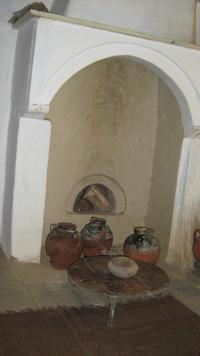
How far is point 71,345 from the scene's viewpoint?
2.88 m

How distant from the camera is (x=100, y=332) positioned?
3.10m

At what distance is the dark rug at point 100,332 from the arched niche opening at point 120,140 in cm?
154

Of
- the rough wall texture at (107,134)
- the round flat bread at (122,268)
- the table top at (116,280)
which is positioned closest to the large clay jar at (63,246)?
the table top at (116,280)

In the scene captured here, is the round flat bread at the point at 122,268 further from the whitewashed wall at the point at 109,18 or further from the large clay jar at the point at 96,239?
the whitewashed wall at the point at 109,18

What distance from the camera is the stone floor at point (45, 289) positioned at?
347 centimetres

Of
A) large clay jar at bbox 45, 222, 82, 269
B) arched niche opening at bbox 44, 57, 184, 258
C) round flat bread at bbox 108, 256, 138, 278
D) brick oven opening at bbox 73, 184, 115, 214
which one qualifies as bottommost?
large clay jar at bbox 45, 222, 82, 269

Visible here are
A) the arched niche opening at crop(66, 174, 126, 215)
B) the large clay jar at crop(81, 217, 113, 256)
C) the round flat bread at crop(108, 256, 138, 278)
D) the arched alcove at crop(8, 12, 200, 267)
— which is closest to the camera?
the round flat bread at crop(108, 256, 138, 278)

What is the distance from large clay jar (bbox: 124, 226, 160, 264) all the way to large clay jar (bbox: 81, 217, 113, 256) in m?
0.25

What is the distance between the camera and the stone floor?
3.47m

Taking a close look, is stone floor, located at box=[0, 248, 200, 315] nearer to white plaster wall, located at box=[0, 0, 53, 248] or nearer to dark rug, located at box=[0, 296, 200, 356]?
dark rug, located at box=[0, 296, 200, 356]

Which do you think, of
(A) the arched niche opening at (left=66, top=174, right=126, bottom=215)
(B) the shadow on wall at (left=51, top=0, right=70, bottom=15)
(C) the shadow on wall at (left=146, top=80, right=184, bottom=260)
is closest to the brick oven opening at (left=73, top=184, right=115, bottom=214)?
(A) the arched niche opening at (left=66, top=174, right=126, bottom=215)

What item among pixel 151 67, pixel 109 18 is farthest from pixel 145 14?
pixel 151 67

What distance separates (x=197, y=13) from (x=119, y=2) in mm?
1077

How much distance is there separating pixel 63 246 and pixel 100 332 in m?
1.27
